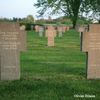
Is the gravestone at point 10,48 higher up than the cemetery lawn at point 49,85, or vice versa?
the gravestone at point 10,48

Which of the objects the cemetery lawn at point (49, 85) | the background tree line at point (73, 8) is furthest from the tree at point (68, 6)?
the cemetery lawn at point (49, 85)

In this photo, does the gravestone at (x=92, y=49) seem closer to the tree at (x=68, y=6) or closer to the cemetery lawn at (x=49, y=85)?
the cemetery lawn at (x=49, y=85)

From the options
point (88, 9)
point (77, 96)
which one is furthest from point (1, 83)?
point (88, 9)

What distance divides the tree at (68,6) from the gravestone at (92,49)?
207 ft

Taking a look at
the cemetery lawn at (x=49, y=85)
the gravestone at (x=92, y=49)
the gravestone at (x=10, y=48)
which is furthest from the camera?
the gravestone at (x=92, y=49)

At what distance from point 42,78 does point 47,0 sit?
65578 mm

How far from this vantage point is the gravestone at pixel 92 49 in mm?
13227

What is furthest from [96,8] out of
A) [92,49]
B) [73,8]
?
[92,49]

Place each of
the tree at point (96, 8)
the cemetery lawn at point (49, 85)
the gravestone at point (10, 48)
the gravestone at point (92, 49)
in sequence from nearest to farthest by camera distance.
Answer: the cemetery lawn at point (49, 85)
the gravestone at point (10, 48)
the gravestone at point (92, 49)
the tree at point (96, 8)

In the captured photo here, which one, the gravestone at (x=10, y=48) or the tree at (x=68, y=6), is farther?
the tree at (x=68, y=6)

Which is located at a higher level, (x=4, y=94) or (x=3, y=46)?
(x=3, y=46)

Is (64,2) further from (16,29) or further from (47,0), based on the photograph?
(16,29)

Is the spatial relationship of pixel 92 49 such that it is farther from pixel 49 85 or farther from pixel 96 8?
pixel 96 8

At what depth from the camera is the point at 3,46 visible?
503 inches
